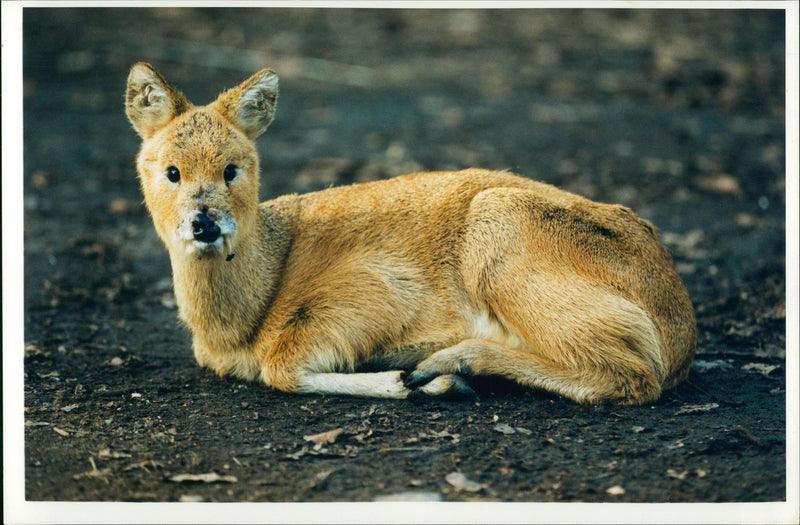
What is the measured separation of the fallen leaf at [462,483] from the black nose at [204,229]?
7.78 ft

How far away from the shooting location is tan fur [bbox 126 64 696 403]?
6.60 metres

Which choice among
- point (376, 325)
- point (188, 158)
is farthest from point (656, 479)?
point (188, 158)

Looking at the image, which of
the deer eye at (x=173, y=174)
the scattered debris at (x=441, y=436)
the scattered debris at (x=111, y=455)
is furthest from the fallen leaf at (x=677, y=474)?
the deer eye at (x=173, y=174)

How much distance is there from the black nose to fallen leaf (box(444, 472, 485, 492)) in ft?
7.78

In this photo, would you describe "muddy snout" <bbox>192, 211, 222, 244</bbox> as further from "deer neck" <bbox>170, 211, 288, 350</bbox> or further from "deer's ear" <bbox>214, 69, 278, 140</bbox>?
"deer's ear" <bbox>214, 69, 278, 140</bbox>

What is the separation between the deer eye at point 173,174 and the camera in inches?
256

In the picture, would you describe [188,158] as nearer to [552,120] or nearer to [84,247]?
[84,247]

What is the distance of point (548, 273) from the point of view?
6789 mm

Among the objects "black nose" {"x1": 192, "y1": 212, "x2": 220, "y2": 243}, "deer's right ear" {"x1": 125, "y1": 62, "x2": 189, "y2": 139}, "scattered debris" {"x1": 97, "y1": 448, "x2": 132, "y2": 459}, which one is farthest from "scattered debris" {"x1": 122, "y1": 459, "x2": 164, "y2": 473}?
"deer's right ear" {"x1": 125, "y1": 62, "x2": 189, "y2": 139}

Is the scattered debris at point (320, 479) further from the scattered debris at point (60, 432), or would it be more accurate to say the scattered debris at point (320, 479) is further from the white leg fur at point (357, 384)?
the scattered debris at point (60, 432)

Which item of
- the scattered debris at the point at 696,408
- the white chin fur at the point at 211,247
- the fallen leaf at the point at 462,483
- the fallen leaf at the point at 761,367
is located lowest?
the fallen leaf at the point at 462,483

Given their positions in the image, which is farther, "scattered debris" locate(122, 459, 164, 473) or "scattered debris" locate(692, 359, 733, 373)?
"scattered debris" locate(692, 359, 733, 373)

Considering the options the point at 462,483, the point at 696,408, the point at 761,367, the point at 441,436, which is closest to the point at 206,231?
the point at 441,436

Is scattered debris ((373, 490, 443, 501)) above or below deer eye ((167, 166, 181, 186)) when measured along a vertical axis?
below
